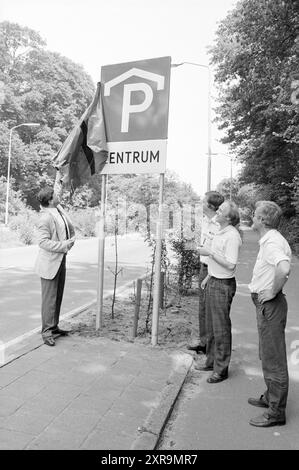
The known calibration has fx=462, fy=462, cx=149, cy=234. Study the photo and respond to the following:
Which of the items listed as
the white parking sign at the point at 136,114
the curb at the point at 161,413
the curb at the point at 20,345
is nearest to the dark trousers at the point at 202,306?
the curb at the point at 161,413

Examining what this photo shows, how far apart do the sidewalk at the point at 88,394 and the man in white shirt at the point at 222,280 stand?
0.45m

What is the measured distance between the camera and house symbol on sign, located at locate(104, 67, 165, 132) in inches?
225

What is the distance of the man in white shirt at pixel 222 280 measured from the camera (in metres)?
4.57

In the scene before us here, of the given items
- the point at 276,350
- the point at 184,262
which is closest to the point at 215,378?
the point at 276,350

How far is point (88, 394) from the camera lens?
4102 mm

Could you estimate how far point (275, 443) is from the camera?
3.52 m

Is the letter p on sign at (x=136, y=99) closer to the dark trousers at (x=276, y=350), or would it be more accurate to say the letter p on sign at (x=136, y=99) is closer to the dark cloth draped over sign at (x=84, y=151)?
the dark cloth draped over sign at (x=84, y=151)

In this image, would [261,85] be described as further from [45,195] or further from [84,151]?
[45,195]

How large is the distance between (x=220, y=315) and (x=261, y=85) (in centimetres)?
1579

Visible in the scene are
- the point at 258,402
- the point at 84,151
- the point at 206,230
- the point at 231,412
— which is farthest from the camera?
the point at 84,151

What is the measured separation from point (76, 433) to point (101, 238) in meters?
3.13

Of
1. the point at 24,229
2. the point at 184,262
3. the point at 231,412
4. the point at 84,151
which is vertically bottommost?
the point at 231,412

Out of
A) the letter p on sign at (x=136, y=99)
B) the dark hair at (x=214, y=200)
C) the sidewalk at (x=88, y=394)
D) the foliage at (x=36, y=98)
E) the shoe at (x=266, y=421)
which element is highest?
the foliage at (x=36, y=98)
